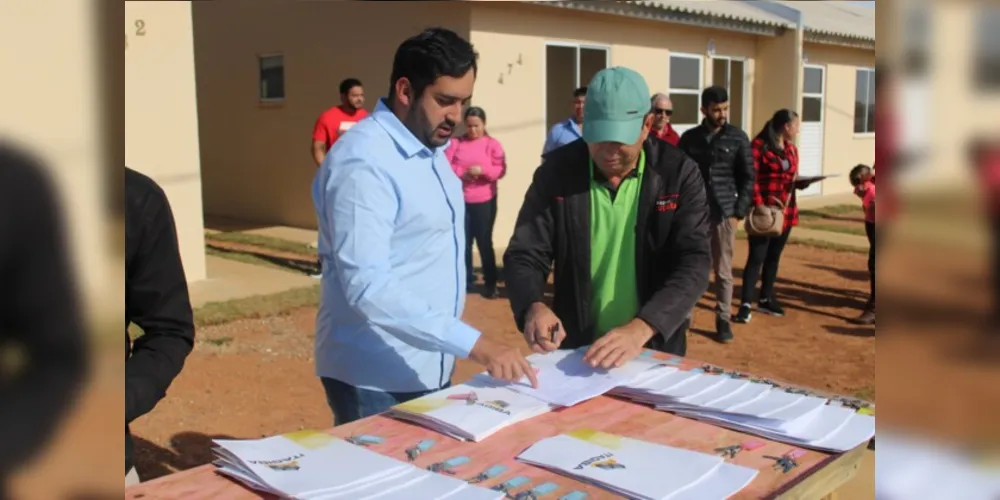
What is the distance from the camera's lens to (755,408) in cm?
181

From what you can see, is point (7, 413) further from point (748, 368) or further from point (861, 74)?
point (861, 74)

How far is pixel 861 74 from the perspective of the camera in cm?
1590

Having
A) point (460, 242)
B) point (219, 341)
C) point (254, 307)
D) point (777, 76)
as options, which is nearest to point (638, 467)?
point (460, 242)

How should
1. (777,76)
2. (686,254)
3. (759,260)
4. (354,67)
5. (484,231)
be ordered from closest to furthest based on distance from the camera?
1. (686,254)
2. (759,260)
3. (484,231)
4. (354,67)
5. (777,76)

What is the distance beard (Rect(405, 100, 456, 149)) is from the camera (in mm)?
2053

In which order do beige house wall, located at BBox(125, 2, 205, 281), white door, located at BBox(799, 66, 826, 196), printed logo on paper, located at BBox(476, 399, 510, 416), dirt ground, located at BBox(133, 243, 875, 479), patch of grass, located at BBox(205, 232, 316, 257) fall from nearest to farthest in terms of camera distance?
printed logo on paper, located at BBox(476, 399, 510, 416)
dirt ground, located at BBox(133, 243, 875, 479)
beige house wall, located at BBox(125, 2, 205, 281)
patch of grass, located at BBox(205, 232, 316, 257)
white door, located at BBox(799, 66, 826, 196)

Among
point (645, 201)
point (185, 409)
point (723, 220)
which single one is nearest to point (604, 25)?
point (723, 220)

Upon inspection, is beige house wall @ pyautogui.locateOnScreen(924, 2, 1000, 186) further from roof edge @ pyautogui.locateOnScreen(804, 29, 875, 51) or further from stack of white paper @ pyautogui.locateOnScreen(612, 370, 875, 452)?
roof edge @ pyautogui.locateOnScreen(804, 29, 875, 51)

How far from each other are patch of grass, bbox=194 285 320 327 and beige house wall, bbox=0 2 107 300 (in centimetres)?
582

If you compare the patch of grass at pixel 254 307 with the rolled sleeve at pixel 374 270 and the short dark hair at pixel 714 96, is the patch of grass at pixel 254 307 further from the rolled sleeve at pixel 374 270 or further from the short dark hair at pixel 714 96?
the rolled sleeve at pixel 374 270

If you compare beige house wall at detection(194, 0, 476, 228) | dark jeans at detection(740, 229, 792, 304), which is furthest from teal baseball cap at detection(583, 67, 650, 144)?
beige house wall at detection(194, 0, 476, 228)

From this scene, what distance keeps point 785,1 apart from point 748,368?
11883 mm

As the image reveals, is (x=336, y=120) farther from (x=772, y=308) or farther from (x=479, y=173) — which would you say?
(x=772, y=308)

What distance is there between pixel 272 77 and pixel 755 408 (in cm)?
1067
